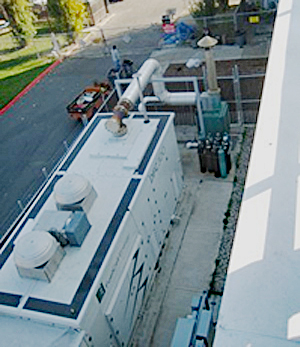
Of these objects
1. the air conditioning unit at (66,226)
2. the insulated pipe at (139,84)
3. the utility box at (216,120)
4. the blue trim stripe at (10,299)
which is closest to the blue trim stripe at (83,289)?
the blue trim stripe at (10,299)

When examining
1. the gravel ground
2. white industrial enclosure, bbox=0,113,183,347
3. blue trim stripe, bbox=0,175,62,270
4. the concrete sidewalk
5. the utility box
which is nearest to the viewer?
white industrial enclosure, bbox=0,113,183,347

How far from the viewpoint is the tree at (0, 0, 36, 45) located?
2981 cm

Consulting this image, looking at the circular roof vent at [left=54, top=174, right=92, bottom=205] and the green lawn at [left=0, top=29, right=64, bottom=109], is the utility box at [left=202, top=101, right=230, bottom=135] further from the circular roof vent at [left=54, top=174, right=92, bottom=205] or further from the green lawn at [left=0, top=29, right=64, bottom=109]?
the green lawn at [left=0, top=29, right=64, bottom=109]

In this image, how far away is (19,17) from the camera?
30.3m

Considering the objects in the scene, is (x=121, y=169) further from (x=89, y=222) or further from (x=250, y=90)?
(x=250, y=90)

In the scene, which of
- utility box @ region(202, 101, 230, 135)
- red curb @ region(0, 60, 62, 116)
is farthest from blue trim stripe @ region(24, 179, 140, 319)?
red curb @ region(0, 60, 62, 116)

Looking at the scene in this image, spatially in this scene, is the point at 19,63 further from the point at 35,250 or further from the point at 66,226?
the point at 35,250

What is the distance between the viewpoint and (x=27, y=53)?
30.6 meters

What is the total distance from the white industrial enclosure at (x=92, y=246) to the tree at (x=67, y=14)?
19780mm

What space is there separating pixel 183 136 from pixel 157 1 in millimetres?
23314

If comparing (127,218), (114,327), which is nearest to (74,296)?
(114,327)

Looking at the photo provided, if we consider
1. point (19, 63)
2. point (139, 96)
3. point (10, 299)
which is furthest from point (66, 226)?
point (19, 63)

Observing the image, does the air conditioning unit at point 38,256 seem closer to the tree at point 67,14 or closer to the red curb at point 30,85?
the red curb at point 30,85

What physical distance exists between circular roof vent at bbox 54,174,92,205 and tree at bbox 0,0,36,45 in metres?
24.2
